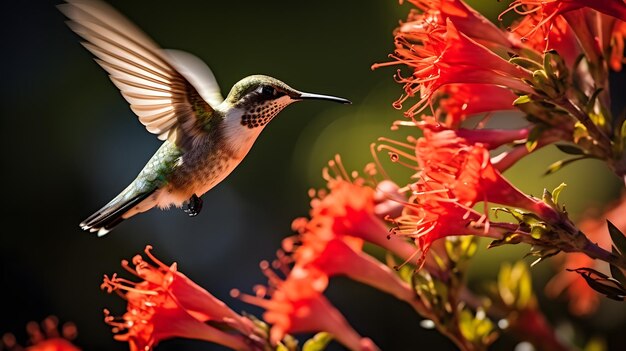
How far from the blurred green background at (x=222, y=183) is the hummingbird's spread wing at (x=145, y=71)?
5.08ft

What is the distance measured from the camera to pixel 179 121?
240cm

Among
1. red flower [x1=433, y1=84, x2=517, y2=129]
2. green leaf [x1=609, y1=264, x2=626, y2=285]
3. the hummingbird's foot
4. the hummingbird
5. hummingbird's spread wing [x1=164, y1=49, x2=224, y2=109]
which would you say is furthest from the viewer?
hummingbird's spread wing [x1=164, y1=49, x2=224, y2=109]

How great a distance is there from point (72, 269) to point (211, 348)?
111 centimetres

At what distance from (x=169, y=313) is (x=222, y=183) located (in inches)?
133

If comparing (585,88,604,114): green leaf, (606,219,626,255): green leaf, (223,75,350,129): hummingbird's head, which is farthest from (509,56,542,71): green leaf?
(223,75,350,129): hummingbird's head

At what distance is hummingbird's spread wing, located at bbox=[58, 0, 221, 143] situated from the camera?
198cm

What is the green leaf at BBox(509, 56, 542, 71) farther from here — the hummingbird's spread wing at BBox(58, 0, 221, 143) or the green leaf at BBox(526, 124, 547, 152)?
the hummingbird's spread wing at BBox(58, 0, 221, 143)

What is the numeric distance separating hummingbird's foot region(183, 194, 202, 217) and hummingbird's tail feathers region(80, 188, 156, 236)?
11 cm

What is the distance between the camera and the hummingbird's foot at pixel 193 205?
7.55 feet

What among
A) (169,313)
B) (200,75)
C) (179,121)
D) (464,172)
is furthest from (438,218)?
(200,75)

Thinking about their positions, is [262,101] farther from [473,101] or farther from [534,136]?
[534,136]

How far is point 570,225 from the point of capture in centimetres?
162

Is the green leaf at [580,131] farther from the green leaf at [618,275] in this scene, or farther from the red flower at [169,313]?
the red flower at [169,313]

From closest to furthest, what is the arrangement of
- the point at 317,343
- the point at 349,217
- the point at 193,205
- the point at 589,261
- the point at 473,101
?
the point at 473,101
the point at 317,343
the point at 349,217
the point at 193,205
the point at 589,261
